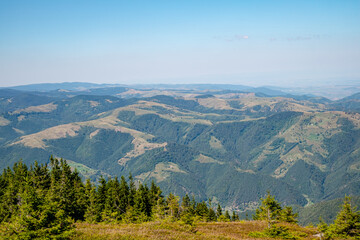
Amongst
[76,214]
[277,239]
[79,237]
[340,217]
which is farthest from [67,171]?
[340,217]

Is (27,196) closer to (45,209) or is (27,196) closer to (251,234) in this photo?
(45,209)

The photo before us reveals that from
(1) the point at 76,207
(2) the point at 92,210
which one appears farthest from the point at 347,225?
(1) the point at 76,207

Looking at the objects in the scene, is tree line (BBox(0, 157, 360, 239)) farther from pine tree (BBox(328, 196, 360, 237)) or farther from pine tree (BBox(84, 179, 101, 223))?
pine tree (BBox(328, 196, 360, 237))

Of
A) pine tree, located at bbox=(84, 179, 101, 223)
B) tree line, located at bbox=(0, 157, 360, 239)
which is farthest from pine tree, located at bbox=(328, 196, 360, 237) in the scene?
pine tree, located at bbox=(84, 179, 101, 223)

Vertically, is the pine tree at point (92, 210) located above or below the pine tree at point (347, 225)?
below

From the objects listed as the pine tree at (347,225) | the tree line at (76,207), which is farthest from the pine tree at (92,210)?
the pine tree at (347,225)

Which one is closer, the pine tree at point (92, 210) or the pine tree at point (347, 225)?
the pine tree at point (347, 225)

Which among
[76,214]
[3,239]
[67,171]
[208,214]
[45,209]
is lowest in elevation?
[208,214]

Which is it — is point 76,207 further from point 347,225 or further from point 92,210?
point 347,225

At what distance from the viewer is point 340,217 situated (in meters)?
43.8

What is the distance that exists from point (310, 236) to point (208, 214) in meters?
77.5

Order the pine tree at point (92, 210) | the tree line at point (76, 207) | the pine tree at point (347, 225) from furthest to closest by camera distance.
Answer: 1. the pine tree at point (92, 210)
2. the pine tree at point (347, 225)
3. the tree line at point (76, 207)

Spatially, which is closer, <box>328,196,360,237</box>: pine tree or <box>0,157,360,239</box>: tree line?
<box>0,157,360,239</box>: tree line

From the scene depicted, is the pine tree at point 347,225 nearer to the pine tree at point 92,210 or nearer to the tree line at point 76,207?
the tree line at point 76,207
